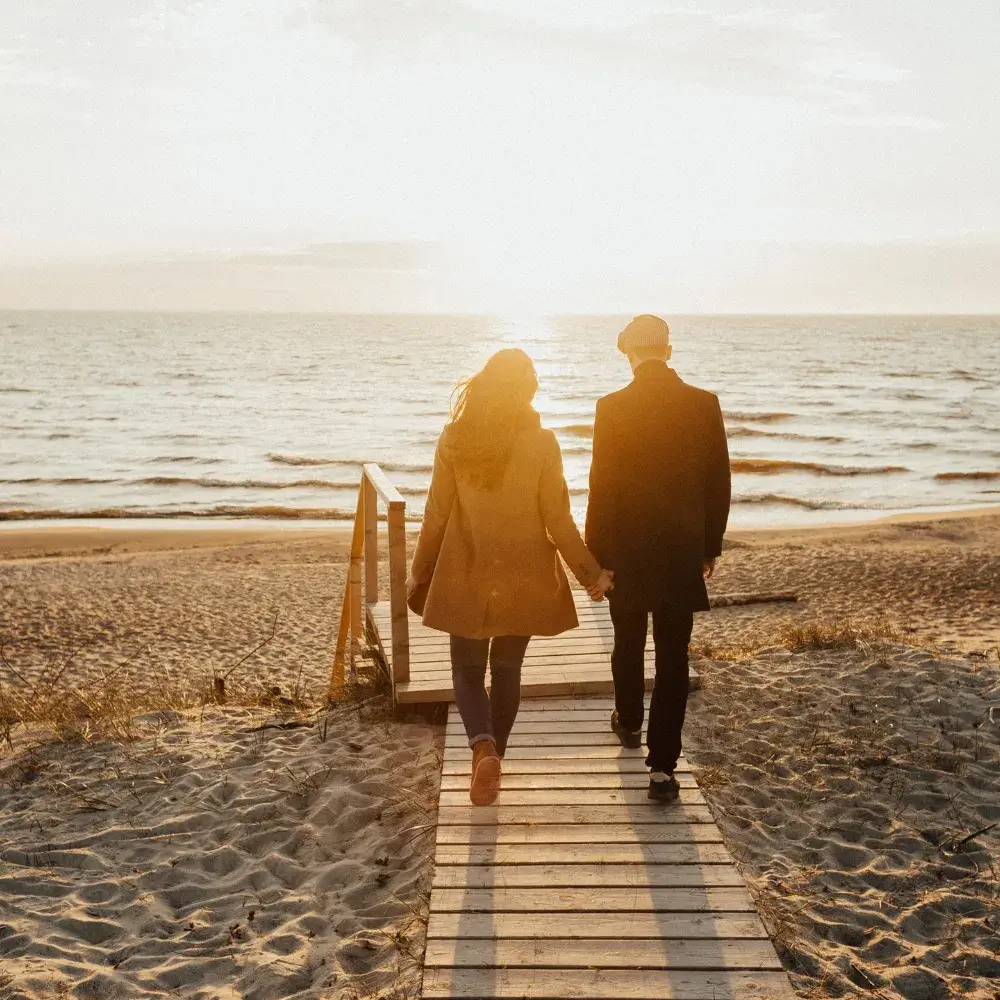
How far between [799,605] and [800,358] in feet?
209

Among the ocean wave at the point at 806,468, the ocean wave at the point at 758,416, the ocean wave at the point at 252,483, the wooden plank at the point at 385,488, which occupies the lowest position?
the ocean wave at the point at 252,483

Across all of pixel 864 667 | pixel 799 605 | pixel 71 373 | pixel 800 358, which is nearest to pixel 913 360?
pixel 800 358

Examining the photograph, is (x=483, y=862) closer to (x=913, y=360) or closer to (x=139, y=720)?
(x=139, y=720)

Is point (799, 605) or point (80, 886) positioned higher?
point (80, 886)

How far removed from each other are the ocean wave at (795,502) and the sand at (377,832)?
12371 mm

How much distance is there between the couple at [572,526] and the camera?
3.77 m

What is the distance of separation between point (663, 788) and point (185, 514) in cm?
1757

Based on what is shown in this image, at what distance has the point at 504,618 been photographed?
382 centimetres

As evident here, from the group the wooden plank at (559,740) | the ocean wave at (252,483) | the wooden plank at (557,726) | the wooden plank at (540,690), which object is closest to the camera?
the wooden plank at (559,740)

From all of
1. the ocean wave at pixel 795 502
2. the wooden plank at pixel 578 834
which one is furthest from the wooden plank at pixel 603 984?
the ocean wave at pixel 795 502

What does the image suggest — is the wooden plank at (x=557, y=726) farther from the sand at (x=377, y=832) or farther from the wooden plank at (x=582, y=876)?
the wooden plank at (x=582, y=876)

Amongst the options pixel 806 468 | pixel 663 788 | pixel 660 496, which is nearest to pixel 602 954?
pixel 663 788

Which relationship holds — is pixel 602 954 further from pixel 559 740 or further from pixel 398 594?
pixel 398 594

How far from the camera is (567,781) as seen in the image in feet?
14.1
